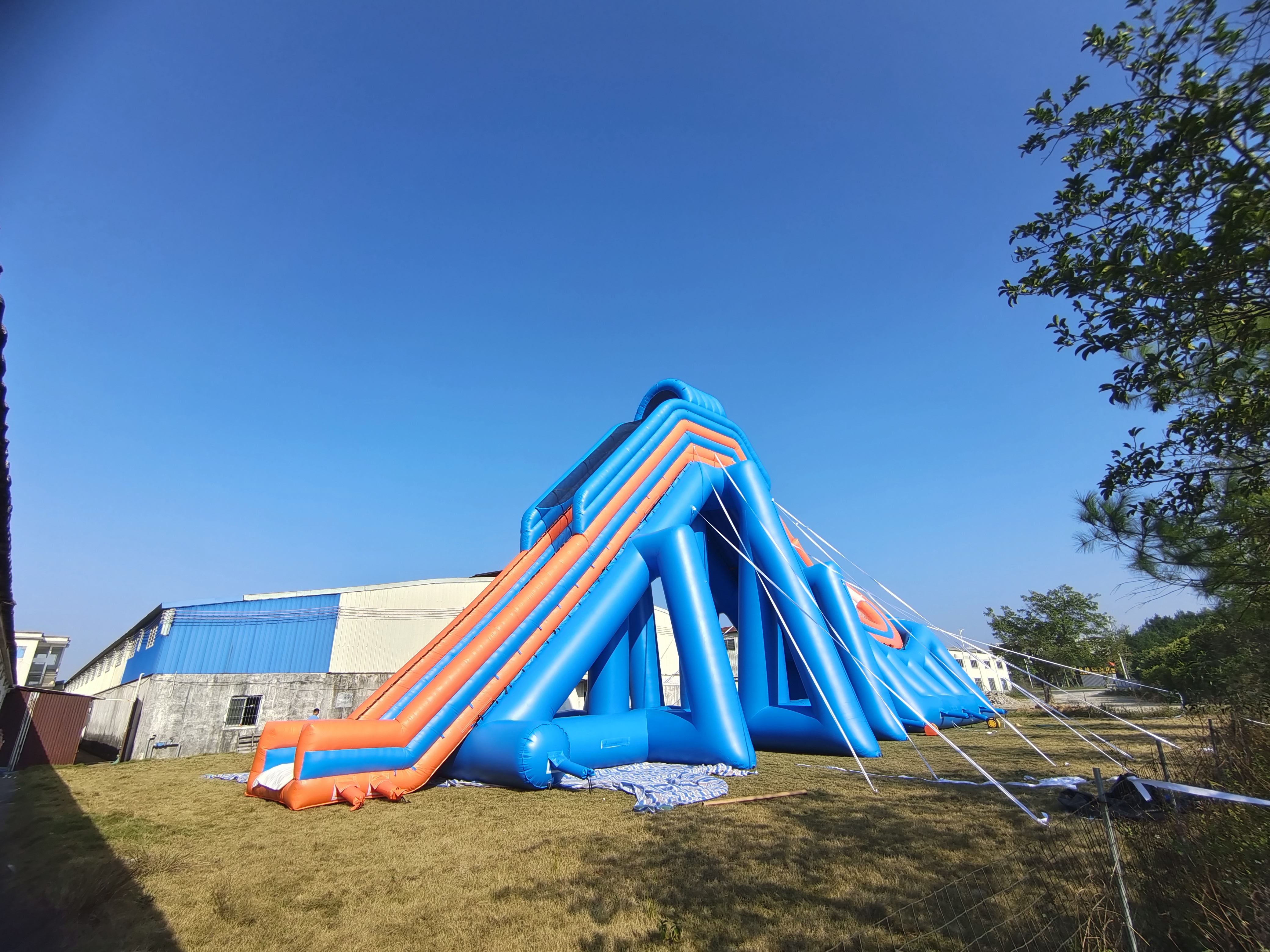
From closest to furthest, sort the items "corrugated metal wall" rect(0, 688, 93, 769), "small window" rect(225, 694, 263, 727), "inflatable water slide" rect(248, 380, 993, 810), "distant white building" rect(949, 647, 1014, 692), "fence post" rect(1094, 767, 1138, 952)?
1. "fence post" rect(1094, 767, 1138, 952)
2. "inflatable water slide" rect(248, 380, 993, 810)
3. "corrugated metal wall" rect(0, 688, 93, 769)
4. "small window" rect(225, 694, 263, 727)
5. "distant white building" rect(949, 647, 1014, 692)

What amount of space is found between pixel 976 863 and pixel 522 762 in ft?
16.2

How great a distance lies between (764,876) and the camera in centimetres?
451

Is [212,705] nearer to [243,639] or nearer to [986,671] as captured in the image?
[243,639]

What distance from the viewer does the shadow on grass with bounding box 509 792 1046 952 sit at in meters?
3.63

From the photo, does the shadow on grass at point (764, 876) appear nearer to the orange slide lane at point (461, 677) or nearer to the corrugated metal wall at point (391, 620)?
the orange slide lane at point (461, 677)

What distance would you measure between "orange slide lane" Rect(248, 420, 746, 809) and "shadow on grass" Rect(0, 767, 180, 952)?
1708mm

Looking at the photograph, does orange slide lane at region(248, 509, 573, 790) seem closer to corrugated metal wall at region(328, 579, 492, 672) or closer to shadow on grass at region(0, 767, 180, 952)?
shadow on grass at region(0, 767, 180, 952)

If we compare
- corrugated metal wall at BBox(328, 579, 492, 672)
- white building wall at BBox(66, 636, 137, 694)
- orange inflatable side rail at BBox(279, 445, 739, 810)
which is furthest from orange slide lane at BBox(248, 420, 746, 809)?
white building wall at BBox(66, 636, 137, 694)

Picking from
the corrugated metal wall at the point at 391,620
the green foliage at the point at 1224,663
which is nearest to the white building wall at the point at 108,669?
the corrugated metal wall at the point at 391,620

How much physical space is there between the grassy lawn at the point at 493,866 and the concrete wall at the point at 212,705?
6306mm

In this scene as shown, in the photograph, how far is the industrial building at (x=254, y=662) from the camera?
45.8ft

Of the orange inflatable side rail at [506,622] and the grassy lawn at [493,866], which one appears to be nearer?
the grassy lawn at [493,866]

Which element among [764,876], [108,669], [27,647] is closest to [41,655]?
[27,647]

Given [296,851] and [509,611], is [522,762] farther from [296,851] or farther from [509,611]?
[296,851]
